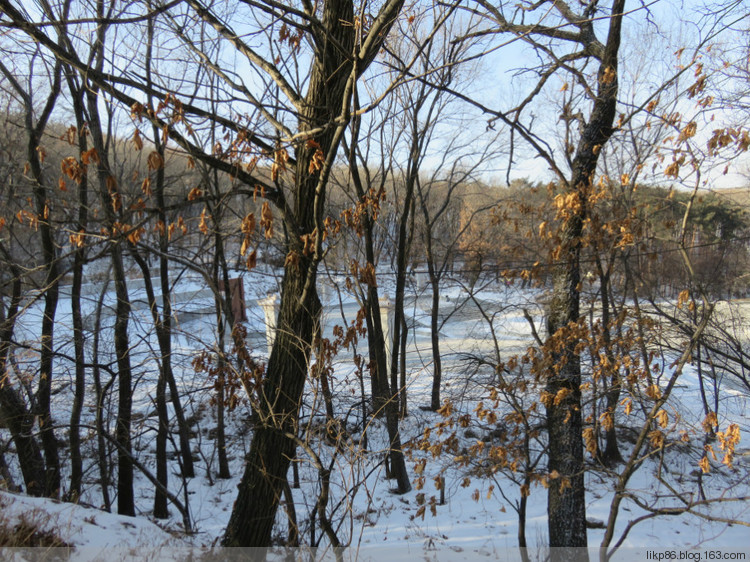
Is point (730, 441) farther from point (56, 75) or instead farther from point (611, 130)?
point (56, 75)

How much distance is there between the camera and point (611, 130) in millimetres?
5961

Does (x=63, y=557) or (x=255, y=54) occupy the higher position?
(x=255, y=54)

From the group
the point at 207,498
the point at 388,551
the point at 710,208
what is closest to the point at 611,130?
the point at 388,551

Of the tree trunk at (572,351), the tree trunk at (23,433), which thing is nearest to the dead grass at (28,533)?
the tree trunk at (23,433)

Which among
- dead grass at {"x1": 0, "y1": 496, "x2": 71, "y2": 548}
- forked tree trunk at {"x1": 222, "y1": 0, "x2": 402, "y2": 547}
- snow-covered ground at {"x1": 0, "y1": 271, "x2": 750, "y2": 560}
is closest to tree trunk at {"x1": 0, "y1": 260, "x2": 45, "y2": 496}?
snow-covered ground at {"x1": 0, "y1": 271, "x2": 750, "y2": 560}

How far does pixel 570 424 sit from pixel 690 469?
7.36m

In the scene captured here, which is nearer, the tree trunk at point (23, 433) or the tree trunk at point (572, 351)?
the tree trunk at point (572, 351)

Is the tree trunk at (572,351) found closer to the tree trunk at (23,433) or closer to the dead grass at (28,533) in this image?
the dead grass at (28,533)

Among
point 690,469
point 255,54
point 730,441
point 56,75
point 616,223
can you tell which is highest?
point 56,75

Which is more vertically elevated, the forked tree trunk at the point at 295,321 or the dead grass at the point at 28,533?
the forked tree trunk at the point at 295,321

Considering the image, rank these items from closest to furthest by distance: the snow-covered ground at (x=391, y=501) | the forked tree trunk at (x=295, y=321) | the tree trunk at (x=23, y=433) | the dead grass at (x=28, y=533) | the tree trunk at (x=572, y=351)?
the dead grass at (x=28, y=533) → the forked tree trunk at (x=295, y=321) → the snow-covered ground at (x=391, y=501) → the tree trunk at (x=572, y=351) → the tree trunk at (x=23, y=433)

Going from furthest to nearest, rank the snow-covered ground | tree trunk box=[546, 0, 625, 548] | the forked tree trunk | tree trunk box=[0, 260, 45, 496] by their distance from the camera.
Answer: tree trunk box=[0, 260, 45, 496]
tree trunk box=[546, 0, 625, 548]
the snow-covered ground
the forked tree trunk

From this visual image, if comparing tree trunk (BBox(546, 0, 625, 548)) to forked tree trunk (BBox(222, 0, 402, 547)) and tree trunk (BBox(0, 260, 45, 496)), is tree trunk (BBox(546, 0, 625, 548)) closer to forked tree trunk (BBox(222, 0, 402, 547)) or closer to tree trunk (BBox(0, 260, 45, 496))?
forked tree trunk (BBox(222, 0, 402, 547))

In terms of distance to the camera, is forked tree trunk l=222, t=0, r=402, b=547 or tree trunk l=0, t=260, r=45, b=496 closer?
forked tree trunk l=222, t=0, r=402, b=547
